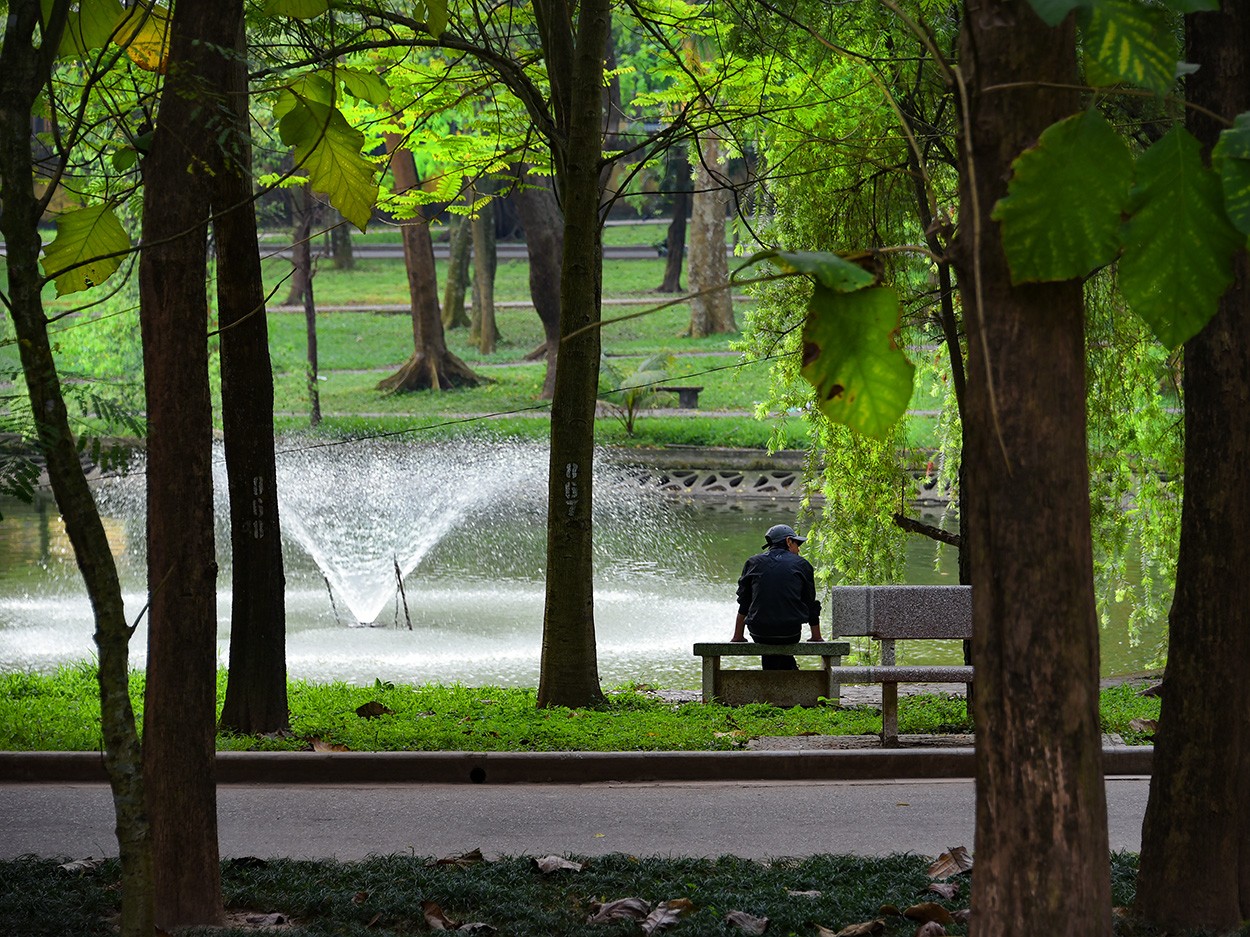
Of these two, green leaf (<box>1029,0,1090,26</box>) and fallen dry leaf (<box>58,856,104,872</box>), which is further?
fallen dry leaf (<box>58,856,104,872</box>)

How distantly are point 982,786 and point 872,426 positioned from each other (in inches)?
36.1

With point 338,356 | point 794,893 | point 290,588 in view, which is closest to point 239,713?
point 794,893

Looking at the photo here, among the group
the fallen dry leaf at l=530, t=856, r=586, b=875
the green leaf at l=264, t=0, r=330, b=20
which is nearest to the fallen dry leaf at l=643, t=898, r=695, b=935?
the fallen dry leaf at l=530, t=856, r=586, b=875

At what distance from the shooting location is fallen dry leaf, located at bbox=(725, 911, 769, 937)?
16.5ft

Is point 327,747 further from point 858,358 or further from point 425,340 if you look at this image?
point 425,340

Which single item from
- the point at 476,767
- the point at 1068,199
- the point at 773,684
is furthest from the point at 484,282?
the point at 1068,199

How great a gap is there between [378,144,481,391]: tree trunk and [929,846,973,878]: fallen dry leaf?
31833mm

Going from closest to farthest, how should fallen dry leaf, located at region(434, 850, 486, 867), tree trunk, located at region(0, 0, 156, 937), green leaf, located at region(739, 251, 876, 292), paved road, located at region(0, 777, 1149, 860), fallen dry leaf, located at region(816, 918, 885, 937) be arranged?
green leaf, located at region(739, 251, 876, 292), tree trunk, located at region(0, 0, 156, 937), fallen dry leaf, located at region(816, 918, 885, 937), fallen dry leaf, located at region(434, 850, 486, 867), paved road, located at region(0, 777, 1149, 860)

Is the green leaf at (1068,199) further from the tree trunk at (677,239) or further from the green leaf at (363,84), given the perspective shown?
the tree trunk at (677,239)

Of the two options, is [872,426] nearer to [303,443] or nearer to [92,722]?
[92,722]

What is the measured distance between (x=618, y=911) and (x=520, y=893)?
47 cm

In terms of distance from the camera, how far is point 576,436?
10312 mm

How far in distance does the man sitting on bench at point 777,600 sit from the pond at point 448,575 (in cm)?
229

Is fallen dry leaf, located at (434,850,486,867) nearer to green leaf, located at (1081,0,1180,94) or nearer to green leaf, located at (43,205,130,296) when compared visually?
green leaf, located at (43,205,130,296)
